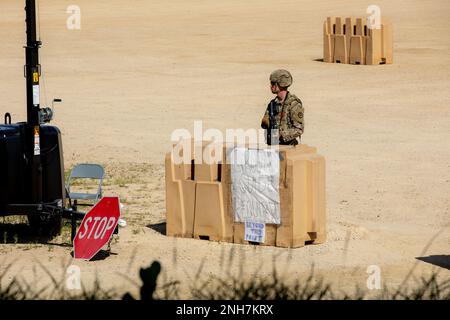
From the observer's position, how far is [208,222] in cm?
1122

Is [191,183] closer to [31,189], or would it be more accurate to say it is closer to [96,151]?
[31,189]

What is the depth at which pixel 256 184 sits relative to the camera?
10852 mm

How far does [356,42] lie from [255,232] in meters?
19.7

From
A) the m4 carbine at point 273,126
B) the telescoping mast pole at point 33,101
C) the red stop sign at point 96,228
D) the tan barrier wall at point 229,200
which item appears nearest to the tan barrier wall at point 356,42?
the m4 carbine at point 273,126

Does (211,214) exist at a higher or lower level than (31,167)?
lower

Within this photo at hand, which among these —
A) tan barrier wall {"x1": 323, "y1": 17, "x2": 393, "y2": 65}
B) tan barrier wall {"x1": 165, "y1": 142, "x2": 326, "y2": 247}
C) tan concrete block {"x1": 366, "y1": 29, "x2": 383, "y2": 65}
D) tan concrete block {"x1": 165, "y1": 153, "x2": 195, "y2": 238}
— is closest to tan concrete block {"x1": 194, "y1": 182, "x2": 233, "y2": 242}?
tan barrier wall {"x1": 165, "y1": 142, "x2": 326, "y2": 247}

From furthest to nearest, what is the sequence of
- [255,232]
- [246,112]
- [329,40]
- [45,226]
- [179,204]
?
1. [329,40]
2. [246,112]
3. [45,226]
4. [179,204]
5. [255,232]

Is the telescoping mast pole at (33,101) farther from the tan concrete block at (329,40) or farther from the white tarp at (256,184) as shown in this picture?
the tan concrete block at (329,40)

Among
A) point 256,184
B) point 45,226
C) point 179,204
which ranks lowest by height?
point 45,226

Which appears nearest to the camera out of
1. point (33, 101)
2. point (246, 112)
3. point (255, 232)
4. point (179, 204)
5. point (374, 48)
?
point (33, 101)

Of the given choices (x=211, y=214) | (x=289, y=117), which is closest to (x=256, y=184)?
(x=211, y=214)

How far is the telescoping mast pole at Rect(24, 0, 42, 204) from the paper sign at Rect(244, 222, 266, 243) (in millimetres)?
2089

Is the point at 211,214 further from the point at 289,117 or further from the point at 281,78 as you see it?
the point at 281,78

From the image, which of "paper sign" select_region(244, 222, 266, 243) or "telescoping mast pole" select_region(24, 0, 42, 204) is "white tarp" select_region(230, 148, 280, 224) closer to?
"paper sign" select_region(244, 222, 266, 243)
